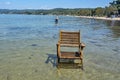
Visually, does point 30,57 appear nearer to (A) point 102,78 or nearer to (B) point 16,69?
(B) point 16,69

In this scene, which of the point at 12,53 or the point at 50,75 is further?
the point at 12,53

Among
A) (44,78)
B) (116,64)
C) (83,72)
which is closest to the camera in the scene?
(44,78)

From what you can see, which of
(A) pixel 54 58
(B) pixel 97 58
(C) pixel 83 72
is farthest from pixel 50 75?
(B) pixel 97 58

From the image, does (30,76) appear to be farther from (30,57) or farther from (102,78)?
(30,57)

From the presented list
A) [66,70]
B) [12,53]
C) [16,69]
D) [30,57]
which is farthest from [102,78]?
[12,53]

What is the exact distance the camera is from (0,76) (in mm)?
10633

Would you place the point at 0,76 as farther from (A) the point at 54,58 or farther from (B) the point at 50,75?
(A) the point at 54,58

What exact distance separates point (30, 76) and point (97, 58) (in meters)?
5.57

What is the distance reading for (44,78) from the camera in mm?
10484

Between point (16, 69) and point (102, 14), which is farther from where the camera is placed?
point (102, 14)

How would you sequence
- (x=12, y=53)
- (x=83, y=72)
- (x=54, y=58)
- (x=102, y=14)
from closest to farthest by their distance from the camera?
(x=83, y=72) < (x=54, y=58) < (x=12, y=53) < (x=102, y=14)

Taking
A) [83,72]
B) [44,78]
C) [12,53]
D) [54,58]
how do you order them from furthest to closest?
[12,53]
[54,58]
[83,72]
[44,78]

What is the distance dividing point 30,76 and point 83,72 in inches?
101

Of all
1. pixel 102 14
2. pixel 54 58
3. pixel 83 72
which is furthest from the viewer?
pixel 102 14
